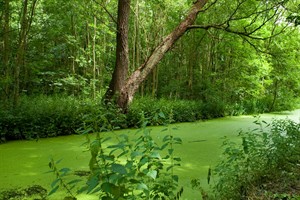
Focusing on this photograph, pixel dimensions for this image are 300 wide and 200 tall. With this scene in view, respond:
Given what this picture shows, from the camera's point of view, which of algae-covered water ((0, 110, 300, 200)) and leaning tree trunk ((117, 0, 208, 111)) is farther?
leaning tree trunk ((117, 0, 208, 111))

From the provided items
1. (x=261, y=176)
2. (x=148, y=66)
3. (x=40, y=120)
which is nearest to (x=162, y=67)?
(x=148, y=66)

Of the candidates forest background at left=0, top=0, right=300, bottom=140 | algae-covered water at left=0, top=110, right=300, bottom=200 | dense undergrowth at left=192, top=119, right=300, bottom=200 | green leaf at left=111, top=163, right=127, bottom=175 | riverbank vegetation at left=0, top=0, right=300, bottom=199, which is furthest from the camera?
forest background at left=0, top=0, right=300, bottom=140

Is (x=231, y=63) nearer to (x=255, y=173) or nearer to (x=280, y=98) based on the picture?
(x=280, y=98)

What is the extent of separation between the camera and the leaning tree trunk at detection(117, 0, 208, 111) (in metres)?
6.31

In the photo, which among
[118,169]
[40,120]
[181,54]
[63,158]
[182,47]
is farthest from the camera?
[181,54]

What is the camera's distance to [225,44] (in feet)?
30.3

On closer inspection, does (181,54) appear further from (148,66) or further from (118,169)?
(118,169)

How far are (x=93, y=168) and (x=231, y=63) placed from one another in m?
9.77

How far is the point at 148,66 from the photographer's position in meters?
6.73

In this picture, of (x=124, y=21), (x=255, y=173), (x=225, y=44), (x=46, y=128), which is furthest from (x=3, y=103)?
(x=225, y=44)

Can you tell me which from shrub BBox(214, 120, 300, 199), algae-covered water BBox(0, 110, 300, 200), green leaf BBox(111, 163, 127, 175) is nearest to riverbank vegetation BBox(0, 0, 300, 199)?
shrub BBox(214, 120, 300, 199)

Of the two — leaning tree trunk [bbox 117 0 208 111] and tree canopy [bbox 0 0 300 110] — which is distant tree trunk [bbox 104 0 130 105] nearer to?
leaning tree trunk [bbox 117 0 208 111]

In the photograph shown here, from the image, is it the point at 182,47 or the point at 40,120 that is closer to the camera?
the point at 40,120

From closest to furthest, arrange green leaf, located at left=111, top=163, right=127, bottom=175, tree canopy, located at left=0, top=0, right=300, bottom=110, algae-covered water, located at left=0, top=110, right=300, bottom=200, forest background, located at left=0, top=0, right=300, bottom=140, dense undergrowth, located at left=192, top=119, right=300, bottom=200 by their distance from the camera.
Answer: green leaf, located at left=111, top=163, right=127, bottom=175 < dense undergrowth, located at left=192, top=119, right=300, bottom=200 < algae-covered water, located at left=0, top=110, right=300, bottom=200 < forest background, located at left=0, top=0, right=300, bottom=140 < tree canopy, located at left=0, top=0, right=300, bottom=110
